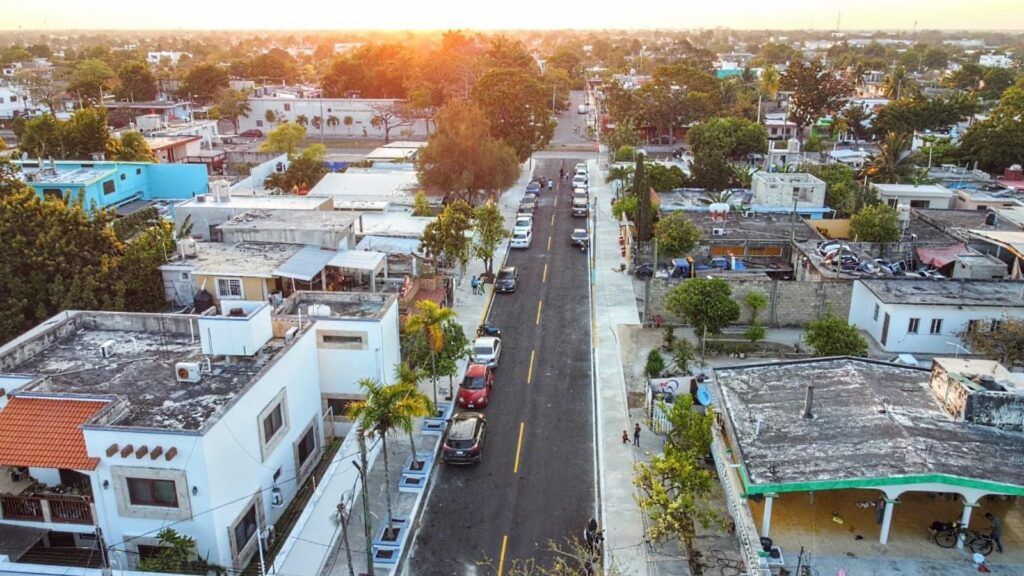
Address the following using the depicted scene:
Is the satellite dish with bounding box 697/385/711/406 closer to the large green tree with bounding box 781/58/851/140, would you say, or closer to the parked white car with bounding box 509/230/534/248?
the parked white car with bounding box 509/230/534/248

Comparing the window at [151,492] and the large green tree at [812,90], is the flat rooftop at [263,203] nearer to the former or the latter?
the window at [151,492]

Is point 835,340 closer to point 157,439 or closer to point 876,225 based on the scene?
point 876,225

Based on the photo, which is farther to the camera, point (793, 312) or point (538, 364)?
point (793, 312)

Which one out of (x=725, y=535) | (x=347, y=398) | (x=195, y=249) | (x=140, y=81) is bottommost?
(x=725, y=535)

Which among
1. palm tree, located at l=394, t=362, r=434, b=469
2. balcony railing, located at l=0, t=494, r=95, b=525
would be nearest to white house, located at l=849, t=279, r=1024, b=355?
palm tree, located at l=394, t=362, r=434, b=469

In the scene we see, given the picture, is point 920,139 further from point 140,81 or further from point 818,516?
point 140,81

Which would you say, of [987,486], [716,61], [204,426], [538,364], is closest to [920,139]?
[538,364]
